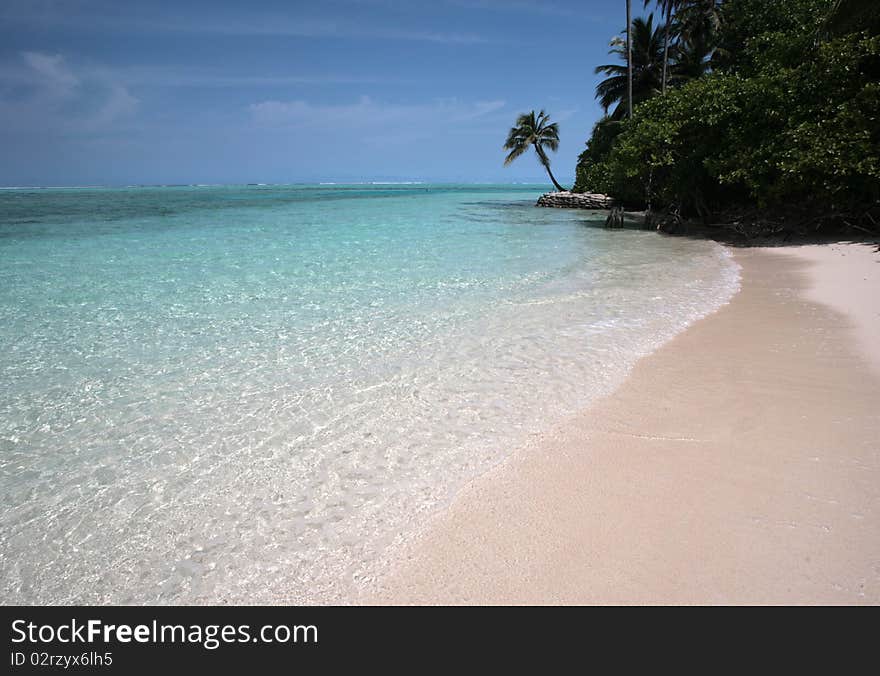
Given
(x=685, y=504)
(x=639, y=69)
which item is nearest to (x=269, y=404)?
(x=685, y=504)

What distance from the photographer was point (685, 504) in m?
2.61

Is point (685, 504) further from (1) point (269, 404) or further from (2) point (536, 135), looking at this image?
(2) point (536, 135)

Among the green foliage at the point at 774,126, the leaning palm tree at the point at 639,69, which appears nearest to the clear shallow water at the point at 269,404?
the green foliage at the point at 774,126

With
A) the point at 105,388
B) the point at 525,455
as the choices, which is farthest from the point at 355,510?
the point at 105,388

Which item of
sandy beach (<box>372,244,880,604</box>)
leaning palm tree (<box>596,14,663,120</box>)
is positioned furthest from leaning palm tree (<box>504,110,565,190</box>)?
sandy beach (<box>372,244,880,604</box>)

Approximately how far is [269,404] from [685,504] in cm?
298

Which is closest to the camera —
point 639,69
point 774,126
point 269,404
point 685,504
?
point 685,504

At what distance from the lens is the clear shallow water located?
243 centimetres

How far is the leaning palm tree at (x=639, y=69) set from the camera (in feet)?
104

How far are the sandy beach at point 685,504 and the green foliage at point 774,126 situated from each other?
10.0m

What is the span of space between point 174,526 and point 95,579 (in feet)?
1.33

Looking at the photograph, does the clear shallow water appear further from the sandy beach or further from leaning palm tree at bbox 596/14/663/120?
leaning palm tree at bbox 596/14/663/120

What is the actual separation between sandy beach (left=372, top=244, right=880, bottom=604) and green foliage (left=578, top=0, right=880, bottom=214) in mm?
10008
